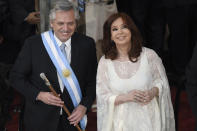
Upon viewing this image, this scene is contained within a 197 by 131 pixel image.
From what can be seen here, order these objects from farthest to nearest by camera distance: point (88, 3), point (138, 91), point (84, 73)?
point (88, 3), point (84, 73), point (138, 91)

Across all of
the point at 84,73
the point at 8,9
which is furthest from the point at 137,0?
the point at 84,73

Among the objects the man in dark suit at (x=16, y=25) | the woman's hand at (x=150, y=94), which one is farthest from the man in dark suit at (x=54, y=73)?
the man in dark suit at (x=16, y=25)

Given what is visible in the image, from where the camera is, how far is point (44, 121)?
9.75 ft

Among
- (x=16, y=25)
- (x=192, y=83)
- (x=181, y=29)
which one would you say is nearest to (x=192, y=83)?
(x=192, y=83)

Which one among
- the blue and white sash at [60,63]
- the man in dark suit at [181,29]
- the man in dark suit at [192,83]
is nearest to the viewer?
the man in dark suit at [192,83]

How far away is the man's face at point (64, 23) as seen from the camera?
2.83 meters

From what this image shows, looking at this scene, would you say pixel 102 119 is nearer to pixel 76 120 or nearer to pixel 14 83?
pixel 76 120

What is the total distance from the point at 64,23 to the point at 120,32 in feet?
1.26

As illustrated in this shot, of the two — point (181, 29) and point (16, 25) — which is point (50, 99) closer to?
point (16, 25)

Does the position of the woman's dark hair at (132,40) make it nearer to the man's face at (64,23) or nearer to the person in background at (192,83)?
the man's face at (64,23)

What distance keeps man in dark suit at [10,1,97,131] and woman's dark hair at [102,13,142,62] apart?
0.43 feet

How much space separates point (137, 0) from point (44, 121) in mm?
2325

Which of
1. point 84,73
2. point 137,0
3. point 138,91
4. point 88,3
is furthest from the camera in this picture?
point 137,0

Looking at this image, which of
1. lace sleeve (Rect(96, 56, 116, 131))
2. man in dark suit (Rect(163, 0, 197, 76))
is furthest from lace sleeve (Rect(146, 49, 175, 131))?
man in dark suit (Rect(163, 0, 197, 76))
